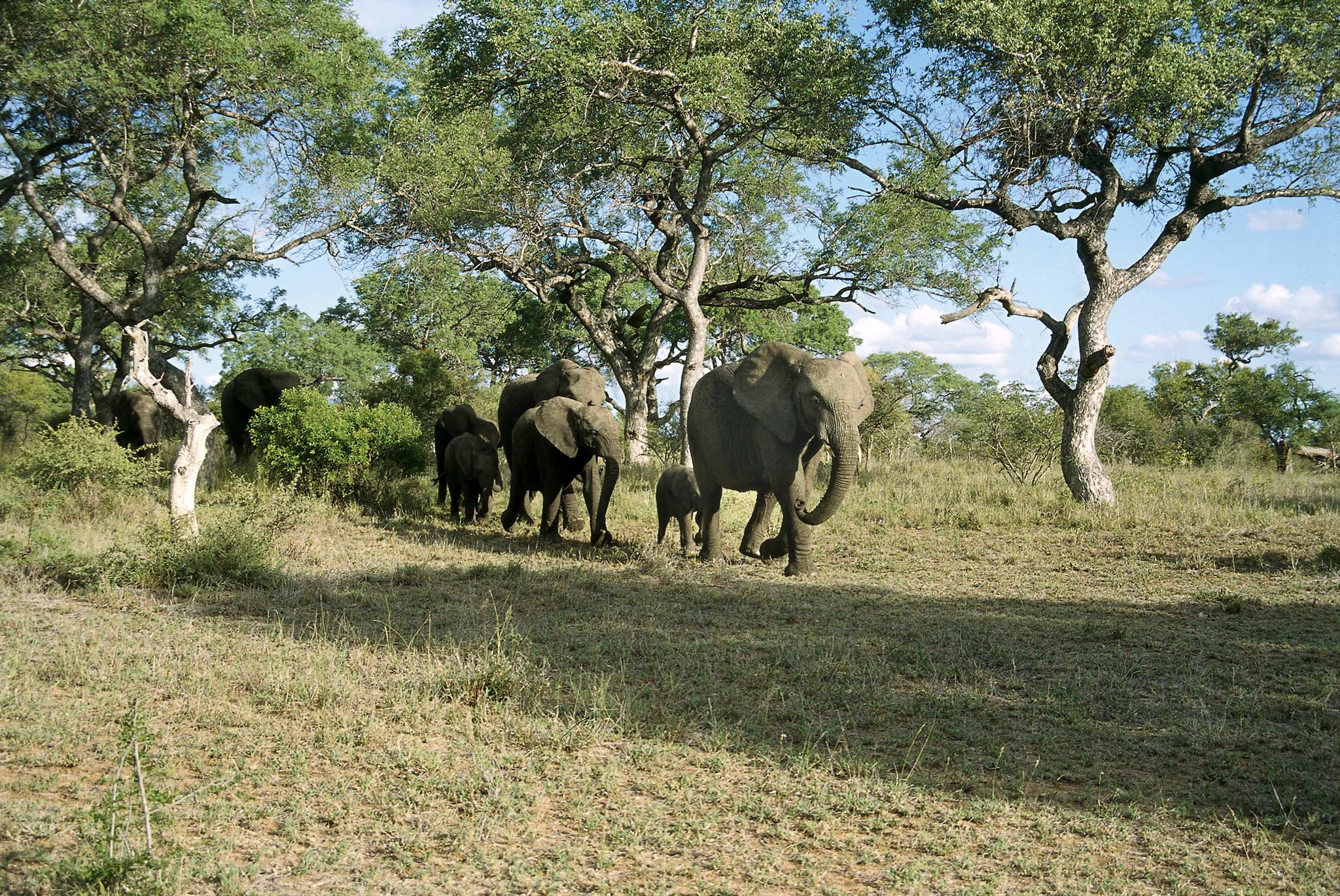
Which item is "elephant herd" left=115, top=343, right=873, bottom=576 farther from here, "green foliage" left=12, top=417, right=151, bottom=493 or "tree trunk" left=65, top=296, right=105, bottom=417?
"tree trunk" left=65, top=296, right=105, bottom=417

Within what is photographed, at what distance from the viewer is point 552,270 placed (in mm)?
24031

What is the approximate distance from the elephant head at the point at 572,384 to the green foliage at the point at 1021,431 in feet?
28.4

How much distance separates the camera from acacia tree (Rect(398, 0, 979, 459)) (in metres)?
17.6

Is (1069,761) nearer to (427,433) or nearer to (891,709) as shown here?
(891,709)

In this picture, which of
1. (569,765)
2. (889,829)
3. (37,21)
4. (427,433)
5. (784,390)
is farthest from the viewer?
(427,433)

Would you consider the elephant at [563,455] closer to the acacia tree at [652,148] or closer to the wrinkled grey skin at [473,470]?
the wrinkled grey skin at [473,470]

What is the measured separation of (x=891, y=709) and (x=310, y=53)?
1473cm

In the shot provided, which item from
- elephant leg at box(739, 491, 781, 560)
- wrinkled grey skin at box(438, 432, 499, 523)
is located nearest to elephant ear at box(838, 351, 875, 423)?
elephant leg at box(739, 491, 781, 560)

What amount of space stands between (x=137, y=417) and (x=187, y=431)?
10.6 meters

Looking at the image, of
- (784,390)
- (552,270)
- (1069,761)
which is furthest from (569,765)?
(552,270)

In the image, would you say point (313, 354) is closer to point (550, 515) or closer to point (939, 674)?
point (550, 515)

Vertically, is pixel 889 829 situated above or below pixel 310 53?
below

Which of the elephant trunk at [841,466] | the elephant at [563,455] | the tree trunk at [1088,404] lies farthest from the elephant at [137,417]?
the tree trunk at [1088,404]

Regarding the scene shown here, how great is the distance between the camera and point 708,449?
1170 centimetres
